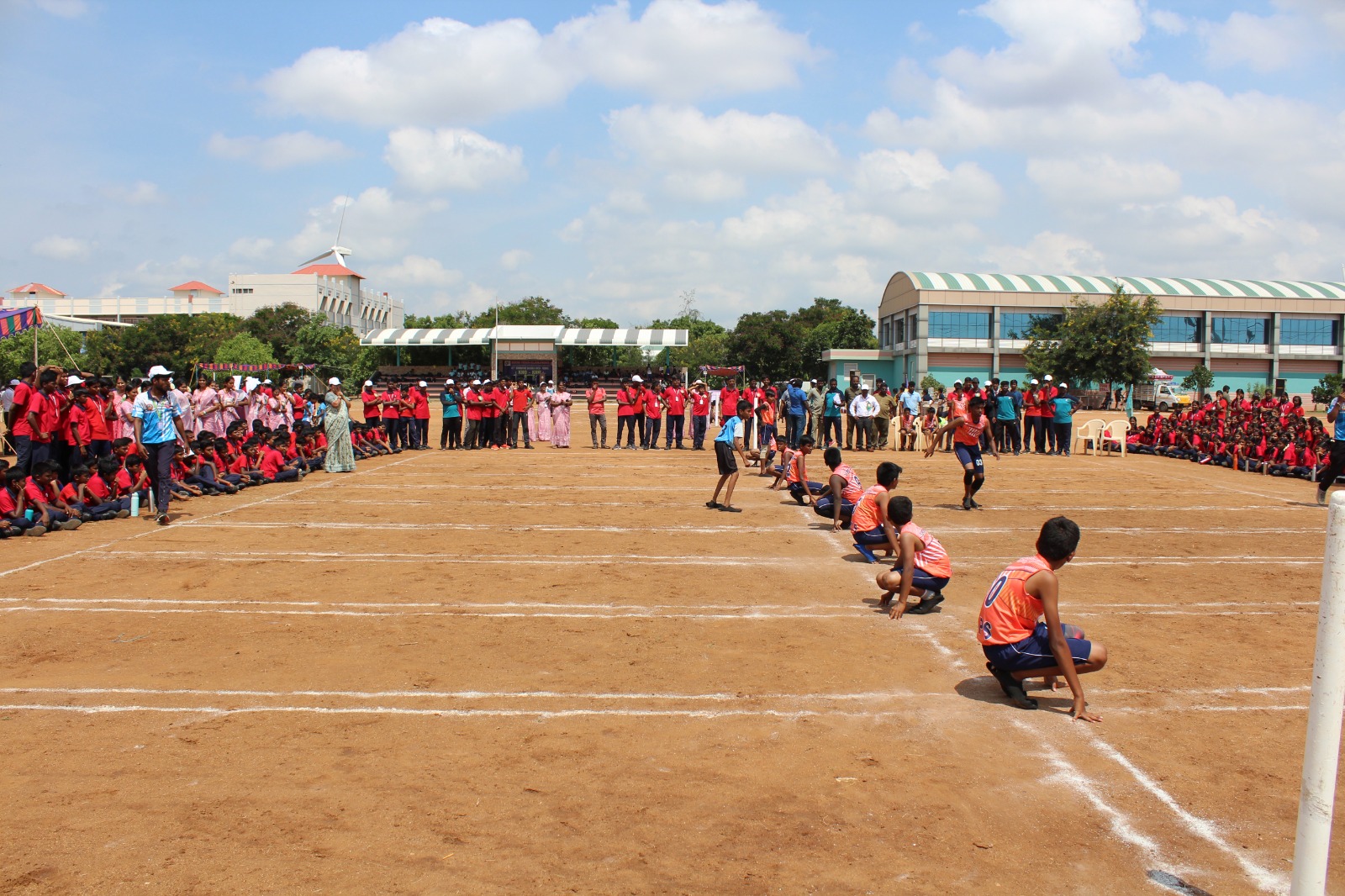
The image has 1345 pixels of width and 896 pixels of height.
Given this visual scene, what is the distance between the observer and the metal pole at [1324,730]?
3367mm

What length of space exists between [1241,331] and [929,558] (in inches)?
2599

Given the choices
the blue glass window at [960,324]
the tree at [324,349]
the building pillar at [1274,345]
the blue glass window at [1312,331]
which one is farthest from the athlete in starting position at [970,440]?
the blue glass window at [1312,331]

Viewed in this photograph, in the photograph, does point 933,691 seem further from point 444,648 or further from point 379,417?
point 379,417

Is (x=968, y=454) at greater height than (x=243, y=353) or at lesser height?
lesser

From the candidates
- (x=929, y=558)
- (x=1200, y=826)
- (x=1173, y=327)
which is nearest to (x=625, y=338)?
(x=1173, y=327)

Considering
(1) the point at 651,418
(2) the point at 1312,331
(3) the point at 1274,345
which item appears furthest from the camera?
(2) the point at 1312,331

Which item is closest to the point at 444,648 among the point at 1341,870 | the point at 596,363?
the point at 1341,870

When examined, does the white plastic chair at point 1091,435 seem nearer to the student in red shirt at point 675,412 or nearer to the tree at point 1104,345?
the student in red shirt at point 675,412

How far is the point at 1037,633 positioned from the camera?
243 inches

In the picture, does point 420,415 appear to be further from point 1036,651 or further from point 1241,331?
point 1241,331

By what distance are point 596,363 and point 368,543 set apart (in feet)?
198

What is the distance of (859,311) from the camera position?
76.8 metres

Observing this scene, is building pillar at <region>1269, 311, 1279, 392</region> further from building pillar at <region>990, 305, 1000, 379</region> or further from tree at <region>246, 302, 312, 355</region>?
tree at <region>246, 302, 312, 355</region>

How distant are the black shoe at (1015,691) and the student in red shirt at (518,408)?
2003 cm
